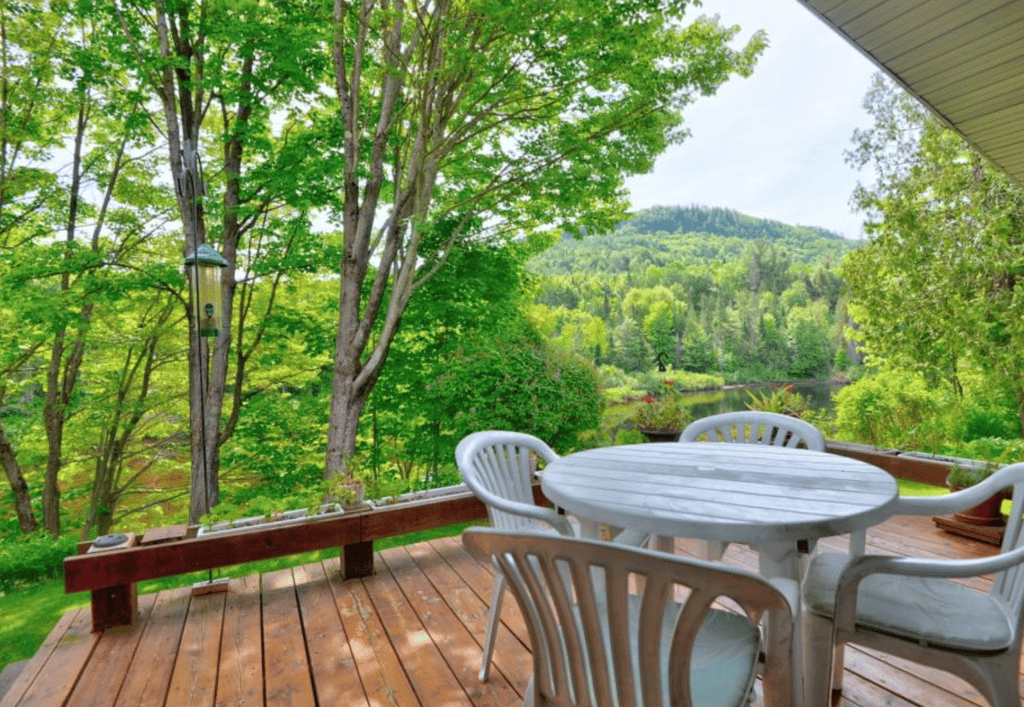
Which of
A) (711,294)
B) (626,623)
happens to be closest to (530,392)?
(626,623)

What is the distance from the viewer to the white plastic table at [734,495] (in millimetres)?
1253

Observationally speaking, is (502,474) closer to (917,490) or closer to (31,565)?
(917,490)

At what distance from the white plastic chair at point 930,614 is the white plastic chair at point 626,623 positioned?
0.28 m

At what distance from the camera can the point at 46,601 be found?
3240 mm

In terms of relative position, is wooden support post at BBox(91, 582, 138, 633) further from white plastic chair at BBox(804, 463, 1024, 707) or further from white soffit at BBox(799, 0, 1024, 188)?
white soffit at BBox(799, 0, 1024, 188)

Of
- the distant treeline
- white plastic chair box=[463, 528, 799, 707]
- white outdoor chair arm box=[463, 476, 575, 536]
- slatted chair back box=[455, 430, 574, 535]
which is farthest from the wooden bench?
the distant treeline

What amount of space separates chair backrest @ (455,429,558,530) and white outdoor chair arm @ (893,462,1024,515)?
116 cm

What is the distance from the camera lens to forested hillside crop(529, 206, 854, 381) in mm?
28656

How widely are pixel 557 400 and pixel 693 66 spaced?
313 centimetres

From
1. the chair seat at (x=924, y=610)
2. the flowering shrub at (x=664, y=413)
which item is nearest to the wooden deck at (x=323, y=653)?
the chair seat at (x=924, y=610)

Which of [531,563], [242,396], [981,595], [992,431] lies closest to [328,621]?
[531,563]

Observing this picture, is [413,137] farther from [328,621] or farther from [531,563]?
[531,563]

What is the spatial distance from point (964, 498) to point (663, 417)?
288 centimetres

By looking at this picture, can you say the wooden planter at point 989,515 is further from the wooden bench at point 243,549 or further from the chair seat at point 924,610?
the wooden bench at point 243,549
